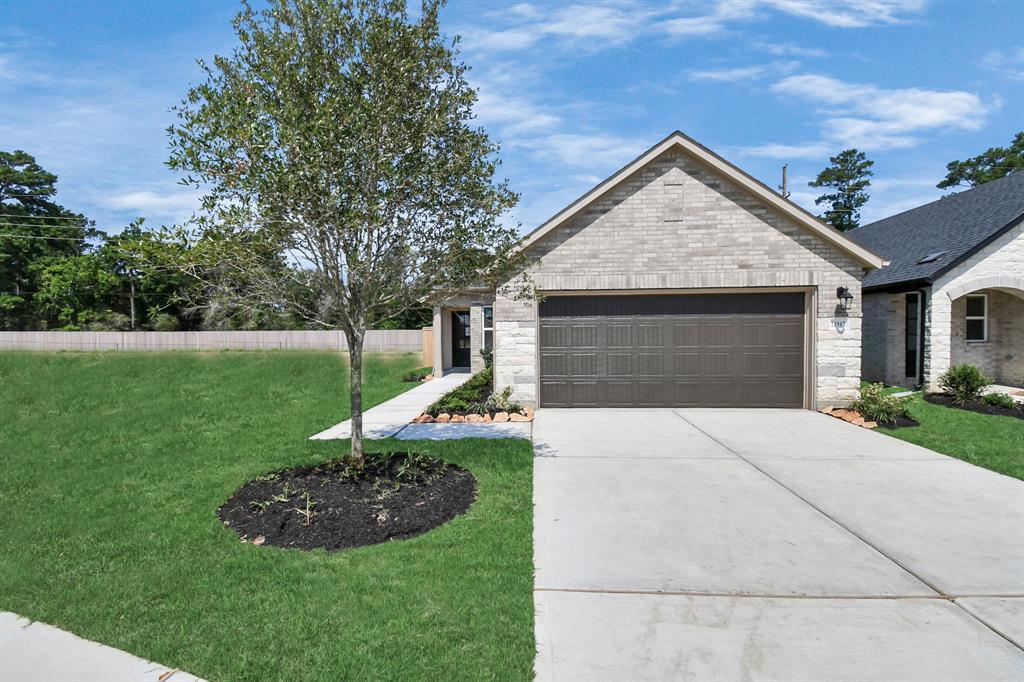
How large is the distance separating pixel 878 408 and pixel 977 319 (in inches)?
297

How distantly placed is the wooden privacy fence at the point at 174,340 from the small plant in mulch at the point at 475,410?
65.2ft

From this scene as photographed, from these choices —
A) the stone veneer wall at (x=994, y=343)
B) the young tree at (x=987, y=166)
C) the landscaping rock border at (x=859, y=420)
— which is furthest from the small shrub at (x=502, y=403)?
the young tree at (x=987, y=166)

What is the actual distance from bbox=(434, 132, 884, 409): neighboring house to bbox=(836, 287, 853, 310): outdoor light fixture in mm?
21

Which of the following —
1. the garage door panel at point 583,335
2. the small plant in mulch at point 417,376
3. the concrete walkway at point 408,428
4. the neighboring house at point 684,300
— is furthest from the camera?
the small plant in mulch at point 417,376

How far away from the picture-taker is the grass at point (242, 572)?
3029mm

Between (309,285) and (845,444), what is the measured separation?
8.19 meters

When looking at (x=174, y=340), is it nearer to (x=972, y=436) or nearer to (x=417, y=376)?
(x=417, y=376)

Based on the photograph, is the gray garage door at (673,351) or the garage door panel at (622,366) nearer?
the gray garage door at (673,351)

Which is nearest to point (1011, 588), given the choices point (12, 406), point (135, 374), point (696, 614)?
point (696, 614)

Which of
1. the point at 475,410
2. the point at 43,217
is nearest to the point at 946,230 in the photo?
the point at 475,410

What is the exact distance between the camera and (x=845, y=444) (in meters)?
8.18

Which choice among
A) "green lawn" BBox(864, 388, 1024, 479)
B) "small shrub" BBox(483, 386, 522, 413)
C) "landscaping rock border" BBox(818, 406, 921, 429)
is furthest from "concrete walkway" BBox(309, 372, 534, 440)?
"green lawn" BBox(864, 388, 1024, 479)

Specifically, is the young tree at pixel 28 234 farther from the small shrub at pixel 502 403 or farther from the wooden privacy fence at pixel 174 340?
the small shrub at pixel 502 403

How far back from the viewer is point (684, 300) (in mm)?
11391
